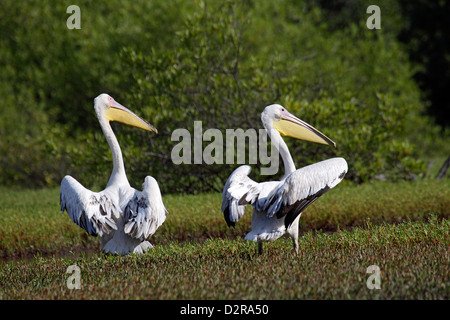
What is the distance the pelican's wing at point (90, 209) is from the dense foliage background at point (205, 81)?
510 cm

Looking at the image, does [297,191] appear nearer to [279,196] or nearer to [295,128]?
[279,196]

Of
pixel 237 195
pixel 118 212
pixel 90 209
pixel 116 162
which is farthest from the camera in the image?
pixel 116 162

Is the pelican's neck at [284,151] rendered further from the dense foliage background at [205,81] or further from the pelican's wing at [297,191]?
the dense foliage background at [205,81]

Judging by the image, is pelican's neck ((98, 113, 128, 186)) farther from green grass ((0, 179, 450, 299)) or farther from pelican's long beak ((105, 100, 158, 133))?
green grass ((0, 179, 450, 299))

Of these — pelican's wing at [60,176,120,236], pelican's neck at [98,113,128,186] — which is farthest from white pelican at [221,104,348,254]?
pelican's neck at [98,113,128,186]

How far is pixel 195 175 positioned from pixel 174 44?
19.2 feet

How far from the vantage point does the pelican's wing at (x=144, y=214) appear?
257 inches

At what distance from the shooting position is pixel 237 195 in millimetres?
6031

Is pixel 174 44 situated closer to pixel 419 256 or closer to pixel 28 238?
pixel 28 238

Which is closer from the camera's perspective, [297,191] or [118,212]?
[297,191]

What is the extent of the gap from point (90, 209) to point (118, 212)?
32 centimetres

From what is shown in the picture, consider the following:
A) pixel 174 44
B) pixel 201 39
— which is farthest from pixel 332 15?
pixel 201 39

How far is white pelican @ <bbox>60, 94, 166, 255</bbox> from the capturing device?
6.54 meters

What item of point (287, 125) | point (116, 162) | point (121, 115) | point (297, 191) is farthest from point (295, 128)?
point (121, 115)
